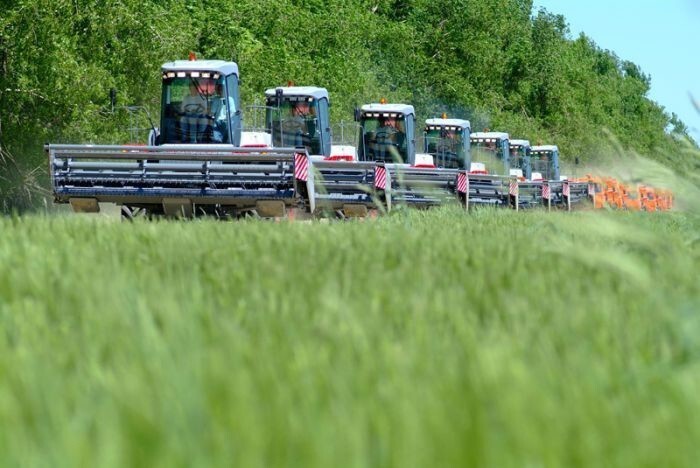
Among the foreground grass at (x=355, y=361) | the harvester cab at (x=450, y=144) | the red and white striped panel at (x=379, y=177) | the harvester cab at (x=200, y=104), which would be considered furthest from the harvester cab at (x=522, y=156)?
the foreground grass at (x=355, y=361)

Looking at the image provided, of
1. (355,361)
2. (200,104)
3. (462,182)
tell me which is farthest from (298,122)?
(355,361)

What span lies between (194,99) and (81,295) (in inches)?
830

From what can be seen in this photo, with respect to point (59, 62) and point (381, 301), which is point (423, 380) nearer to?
point (381, 301)

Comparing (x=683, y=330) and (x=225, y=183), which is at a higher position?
(x=683, y=330)

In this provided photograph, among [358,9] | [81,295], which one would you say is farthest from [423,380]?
[358,9]

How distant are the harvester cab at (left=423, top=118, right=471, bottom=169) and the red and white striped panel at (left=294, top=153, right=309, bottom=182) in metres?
20.4

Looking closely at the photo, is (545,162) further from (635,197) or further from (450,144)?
(635,197)

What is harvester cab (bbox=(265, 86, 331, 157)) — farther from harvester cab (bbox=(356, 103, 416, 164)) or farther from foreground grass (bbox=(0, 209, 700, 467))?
foreground grass (bbox=(0, 209, 700, 467))

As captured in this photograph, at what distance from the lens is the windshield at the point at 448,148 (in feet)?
136

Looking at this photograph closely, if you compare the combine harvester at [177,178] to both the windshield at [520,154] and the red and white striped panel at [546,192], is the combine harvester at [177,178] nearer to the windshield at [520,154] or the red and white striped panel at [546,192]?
the red and white striped panel at [546,192]

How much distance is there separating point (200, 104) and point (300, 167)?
394 cm

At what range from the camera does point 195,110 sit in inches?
961

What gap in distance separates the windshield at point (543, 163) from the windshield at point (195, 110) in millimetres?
36027

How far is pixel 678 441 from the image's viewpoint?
191cm
